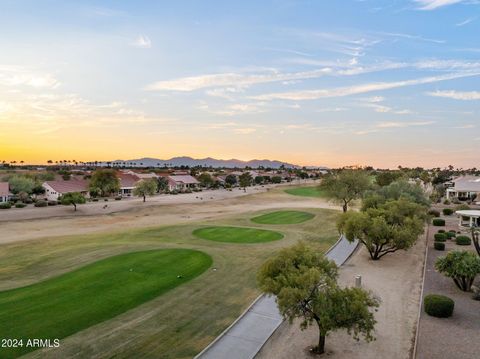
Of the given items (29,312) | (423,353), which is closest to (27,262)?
(29,312)

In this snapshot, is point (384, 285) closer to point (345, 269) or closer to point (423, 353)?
point (345, 269)

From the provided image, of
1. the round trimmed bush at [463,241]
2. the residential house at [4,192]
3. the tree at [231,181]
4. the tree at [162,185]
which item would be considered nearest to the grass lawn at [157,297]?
the round trimmed bush at [463,241]

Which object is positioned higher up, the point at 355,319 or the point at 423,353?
the point at 355,319

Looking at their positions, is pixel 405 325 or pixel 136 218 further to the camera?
pixel 136 218

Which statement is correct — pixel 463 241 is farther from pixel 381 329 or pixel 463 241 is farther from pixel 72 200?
pixel 72 200

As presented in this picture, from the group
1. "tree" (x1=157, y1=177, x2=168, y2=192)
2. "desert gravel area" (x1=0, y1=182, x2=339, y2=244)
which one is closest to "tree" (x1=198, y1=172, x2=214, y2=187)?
"tree" (x1=157, y1=177, x2=168, y2=192)

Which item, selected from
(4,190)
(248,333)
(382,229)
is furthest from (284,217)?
(4,190)

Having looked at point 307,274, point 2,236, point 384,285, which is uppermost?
point 307,274

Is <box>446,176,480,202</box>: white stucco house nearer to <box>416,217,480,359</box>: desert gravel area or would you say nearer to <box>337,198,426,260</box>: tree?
<box>337,198,426,260</box>: tree
